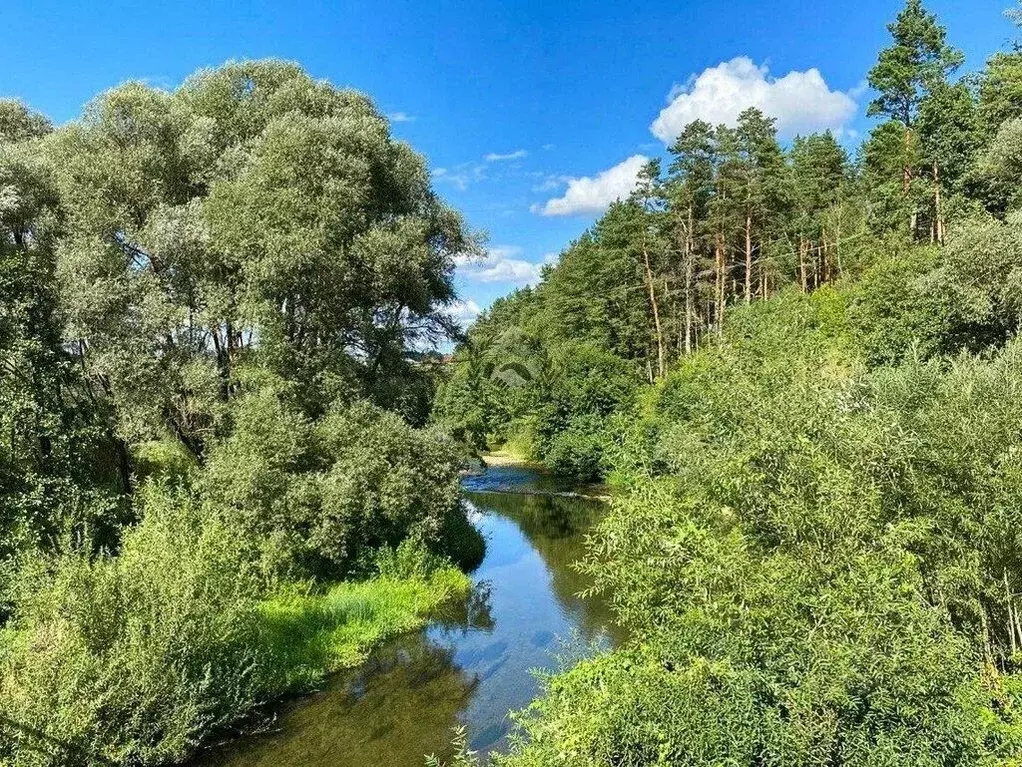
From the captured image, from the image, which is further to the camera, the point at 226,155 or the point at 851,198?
the point at 851,198

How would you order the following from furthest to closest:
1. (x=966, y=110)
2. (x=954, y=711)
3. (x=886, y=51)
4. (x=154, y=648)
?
(x=886, y=51), (x=966, y=110), (x=154, y=648), (x=954, y=711)

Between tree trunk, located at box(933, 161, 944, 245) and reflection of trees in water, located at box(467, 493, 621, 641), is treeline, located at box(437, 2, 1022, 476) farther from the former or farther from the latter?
reflection of trees in water, located at box(467, 493, 621, 641)

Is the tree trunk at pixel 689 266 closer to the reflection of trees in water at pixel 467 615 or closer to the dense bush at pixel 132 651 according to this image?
the reflection of trees in water at pixel 467 615

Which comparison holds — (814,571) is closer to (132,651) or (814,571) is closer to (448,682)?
(132,651)

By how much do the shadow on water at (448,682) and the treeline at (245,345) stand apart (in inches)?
40.2

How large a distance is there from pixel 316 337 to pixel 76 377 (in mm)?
7394

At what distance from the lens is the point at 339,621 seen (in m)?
19.8

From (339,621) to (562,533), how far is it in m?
16.4

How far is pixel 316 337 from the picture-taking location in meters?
24.1

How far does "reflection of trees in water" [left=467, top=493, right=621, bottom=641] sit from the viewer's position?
2219cm

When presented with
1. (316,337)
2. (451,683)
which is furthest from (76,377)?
(451,683)

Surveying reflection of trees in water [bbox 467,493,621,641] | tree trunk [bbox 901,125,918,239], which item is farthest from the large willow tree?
tree trunk [bbox 901,125,918,239]

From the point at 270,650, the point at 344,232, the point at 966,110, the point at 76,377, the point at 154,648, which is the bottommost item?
the point at 270,650

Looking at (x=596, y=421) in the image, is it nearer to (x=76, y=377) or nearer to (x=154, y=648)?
(x=76, y=377)
